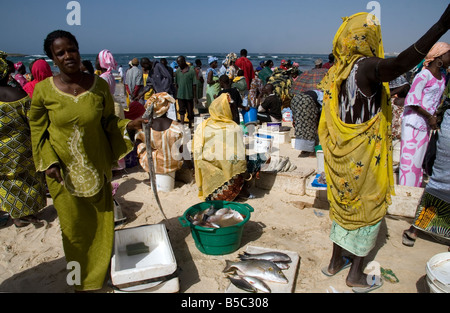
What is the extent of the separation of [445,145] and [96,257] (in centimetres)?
354

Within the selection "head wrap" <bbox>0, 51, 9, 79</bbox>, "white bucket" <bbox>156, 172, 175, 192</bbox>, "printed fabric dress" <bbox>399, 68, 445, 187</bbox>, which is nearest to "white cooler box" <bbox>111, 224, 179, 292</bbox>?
"white bucket" <bbox>156, 172, 175, 192</bbox>

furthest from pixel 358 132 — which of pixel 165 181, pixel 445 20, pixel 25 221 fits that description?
pixel 25 221

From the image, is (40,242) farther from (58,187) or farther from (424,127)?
(424,127)

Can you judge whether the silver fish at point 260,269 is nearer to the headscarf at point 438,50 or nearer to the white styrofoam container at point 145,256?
the white styrofoam container at point 145,256

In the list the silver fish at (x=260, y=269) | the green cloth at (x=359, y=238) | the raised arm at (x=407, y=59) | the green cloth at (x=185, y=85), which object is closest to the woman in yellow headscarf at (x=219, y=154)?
the silver fish at (x=260, y=269)

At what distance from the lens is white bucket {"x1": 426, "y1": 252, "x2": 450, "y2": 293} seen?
2436 millimetres

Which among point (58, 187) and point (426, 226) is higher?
point (58, 187)

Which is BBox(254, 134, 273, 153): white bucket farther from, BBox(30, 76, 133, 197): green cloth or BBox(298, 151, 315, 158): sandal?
BBox(30, 76, 133, 197): green cloth

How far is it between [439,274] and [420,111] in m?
2.26

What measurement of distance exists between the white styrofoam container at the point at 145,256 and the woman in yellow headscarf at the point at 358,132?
1521mm

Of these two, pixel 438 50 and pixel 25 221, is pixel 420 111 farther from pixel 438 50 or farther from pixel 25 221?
pixel 25 221

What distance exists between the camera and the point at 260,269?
9.78ft

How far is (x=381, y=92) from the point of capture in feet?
7.93
